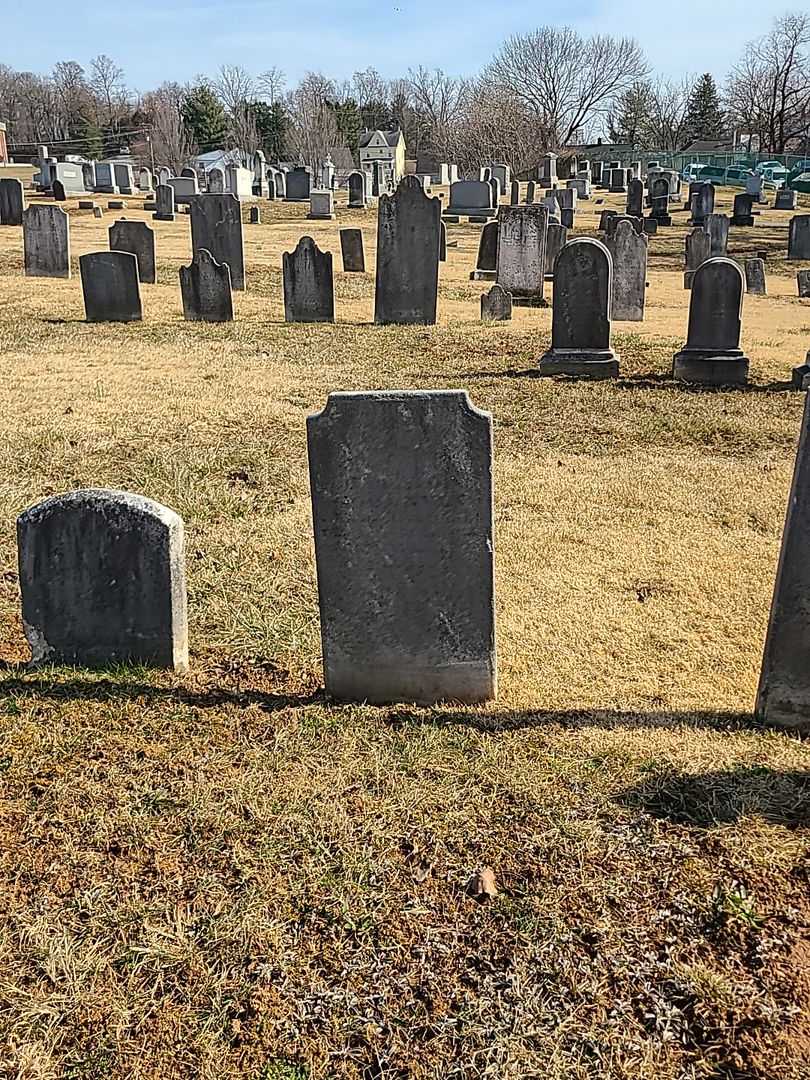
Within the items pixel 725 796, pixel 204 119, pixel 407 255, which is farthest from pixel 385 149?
pixel 725 796

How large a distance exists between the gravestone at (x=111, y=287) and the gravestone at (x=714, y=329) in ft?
25.1

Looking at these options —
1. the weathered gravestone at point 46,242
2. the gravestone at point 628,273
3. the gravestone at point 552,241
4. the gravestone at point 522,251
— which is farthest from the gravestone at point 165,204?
the gravestone at point 628,273

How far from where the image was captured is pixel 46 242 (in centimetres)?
1711

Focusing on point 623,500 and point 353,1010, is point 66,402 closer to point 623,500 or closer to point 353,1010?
point 623,500

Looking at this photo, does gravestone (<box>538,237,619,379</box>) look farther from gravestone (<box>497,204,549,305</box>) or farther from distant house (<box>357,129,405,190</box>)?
distant house (<box>357,129,405,190</box>)

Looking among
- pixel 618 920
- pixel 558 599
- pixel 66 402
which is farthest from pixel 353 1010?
pixel 66 402

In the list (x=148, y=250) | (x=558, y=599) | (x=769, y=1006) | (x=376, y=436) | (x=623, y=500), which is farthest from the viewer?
(x=148, y=250)

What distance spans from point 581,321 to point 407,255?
12.7ft

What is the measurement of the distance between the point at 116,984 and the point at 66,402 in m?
7.29

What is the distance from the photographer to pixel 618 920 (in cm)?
255

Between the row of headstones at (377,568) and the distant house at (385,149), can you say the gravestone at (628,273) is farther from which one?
the distant house at (385,149)

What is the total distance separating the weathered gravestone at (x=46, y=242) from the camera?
16781 mm

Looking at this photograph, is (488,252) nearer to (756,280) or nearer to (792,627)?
(756,280)

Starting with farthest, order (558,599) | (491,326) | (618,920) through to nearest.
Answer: (491,326), (558,599), (618,920)
